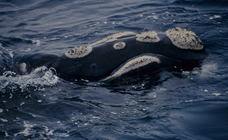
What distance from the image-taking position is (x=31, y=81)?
830 cm

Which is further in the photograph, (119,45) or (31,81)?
(119,45)

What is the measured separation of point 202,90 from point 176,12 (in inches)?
219

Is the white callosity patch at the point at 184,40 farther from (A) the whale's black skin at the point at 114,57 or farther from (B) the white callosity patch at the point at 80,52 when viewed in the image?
(B) the white callosity patch at the point at 80,52

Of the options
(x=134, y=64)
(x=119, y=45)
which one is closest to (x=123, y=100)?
(x=134, y=64)

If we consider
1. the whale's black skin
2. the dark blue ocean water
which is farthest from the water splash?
the whale's black skin

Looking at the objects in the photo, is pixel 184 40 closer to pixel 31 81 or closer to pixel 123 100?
pixel 123 100

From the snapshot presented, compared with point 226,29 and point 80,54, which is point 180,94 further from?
point 226,29

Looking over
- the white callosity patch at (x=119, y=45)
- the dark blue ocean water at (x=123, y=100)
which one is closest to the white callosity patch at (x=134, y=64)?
the dark blue ocean water at (x=123, y=100)

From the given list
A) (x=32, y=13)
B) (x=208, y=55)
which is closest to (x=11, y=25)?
(x=32, y=13)

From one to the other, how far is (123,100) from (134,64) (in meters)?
0.93

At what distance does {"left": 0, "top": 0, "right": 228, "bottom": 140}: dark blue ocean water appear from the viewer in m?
6.34

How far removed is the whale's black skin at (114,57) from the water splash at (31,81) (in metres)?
0.17

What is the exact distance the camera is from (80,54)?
851cm

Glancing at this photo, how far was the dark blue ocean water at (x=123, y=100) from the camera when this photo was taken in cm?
634
